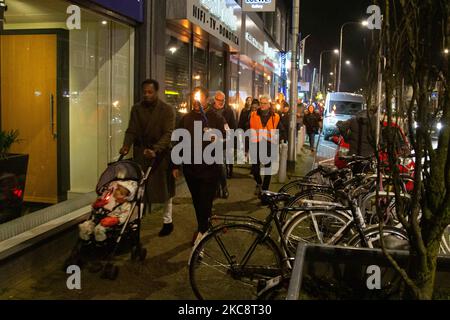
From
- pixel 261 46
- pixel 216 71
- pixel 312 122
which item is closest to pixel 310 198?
pixel 216 71

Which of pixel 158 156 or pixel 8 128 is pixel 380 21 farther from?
pixel 8 128

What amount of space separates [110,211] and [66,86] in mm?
2957

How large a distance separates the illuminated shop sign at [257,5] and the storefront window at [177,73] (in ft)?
12.2

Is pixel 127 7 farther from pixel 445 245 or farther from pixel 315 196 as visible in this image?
pixel 445 245

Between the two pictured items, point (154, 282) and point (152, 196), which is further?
point (152, 196)

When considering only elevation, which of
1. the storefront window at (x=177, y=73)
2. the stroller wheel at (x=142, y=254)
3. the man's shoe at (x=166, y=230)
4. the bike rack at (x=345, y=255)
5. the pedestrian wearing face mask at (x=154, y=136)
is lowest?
the stroller wheel at (x=142, y=254)

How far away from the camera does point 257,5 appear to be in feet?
45.0

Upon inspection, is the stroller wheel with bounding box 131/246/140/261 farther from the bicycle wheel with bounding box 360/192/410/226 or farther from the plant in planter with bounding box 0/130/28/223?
the bicycle wheel with bounding box 360/192/410/226

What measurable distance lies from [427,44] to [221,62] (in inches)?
448

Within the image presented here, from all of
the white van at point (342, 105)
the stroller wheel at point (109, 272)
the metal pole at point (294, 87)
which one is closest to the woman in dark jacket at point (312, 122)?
the white van at point (342, 105)

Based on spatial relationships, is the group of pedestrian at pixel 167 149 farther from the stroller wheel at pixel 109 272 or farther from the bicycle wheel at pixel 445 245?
the bicycle wheel at pixel 445 245

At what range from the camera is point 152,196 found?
6.52 meters

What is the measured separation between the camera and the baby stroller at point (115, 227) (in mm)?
5109
